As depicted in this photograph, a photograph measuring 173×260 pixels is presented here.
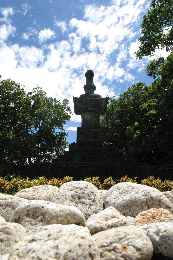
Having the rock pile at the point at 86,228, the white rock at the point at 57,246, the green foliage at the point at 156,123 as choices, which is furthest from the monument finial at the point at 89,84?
the white rock at the point at 57,246

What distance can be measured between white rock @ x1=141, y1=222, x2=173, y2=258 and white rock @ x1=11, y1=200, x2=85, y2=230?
142cm

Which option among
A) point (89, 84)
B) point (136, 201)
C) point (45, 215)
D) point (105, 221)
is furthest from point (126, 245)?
point (89, 84)

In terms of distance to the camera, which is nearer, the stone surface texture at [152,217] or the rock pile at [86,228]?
the rock pile at [86,228]

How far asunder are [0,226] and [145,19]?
881 inches

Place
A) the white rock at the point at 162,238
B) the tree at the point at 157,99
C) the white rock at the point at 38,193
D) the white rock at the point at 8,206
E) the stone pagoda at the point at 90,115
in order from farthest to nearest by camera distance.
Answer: the tree at the point at 157,99 < the stone pagoda at the point at 90,115 < the white rock at the point at 38,193 < the white rock at the point at 8,206 < the white rock at the point at 162,238

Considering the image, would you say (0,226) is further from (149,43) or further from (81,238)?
(149,43)

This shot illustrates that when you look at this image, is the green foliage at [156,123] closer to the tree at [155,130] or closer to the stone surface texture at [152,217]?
the tree at [155,130]

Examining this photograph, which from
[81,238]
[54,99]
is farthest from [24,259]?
[54,99]

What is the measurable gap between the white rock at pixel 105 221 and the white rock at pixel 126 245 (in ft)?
2.66

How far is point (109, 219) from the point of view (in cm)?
525

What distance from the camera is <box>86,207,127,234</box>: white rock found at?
16.2 ft

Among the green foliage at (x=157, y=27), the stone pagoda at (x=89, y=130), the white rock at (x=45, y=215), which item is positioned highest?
the green foliage at (x=157, y=27)

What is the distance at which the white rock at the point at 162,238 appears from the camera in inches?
161

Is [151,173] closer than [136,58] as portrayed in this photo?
Yes
